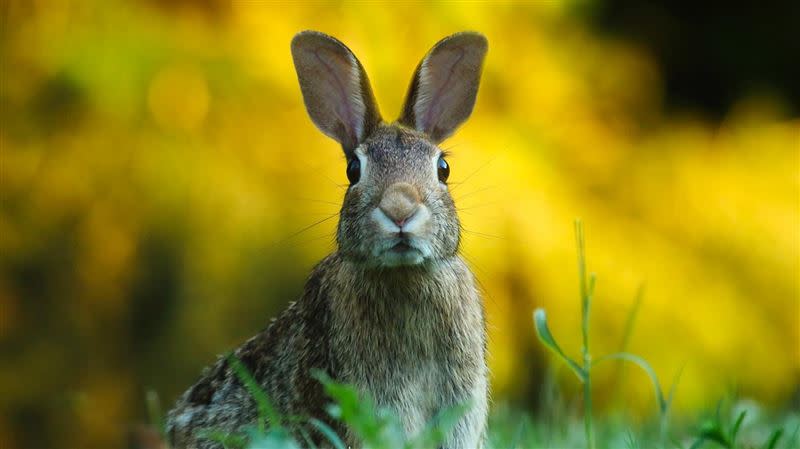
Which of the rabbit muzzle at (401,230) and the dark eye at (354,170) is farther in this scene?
the dark eye at (354,170)

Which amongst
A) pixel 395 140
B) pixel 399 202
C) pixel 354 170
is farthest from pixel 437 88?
pixel 399 202

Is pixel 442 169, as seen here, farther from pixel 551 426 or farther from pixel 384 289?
pixel 551 426

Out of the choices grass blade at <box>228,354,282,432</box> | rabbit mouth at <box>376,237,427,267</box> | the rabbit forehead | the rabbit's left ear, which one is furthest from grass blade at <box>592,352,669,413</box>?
the rabbit's left ear

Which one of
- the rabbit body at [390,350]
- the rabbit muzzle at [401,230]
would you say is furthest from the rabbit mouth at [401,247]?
the rabbit body at [390,350]

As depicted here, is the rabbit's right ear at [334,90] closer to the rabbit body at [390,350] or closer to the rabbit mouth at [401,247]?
the rabbit body at [390,350]

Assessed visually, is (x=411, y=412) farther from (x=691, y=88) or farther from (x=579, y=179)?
(x=691, y=88)

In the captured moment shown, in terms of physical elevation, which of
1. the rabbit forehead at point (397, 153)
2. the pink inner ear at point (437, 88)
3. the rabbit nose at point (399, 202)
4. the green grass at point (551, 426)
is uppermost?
the pink inner ear at point (437, 88)

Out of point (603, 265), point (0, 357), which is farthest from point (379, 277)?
point (0, 357)
